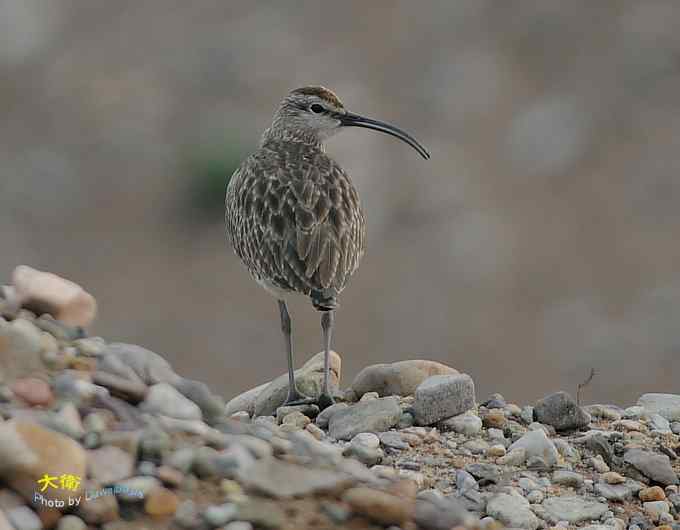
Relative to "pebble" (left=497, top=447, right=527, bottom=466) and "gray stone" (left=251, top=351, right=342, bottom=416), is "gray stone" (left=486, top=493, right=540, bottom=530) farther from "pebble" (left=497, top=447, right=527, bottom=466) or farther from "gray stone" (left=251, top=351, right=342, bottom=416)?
"gray stone" (left=251, top=351, right=342, bottom=416)

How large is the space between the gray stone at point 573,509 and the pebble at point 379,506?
2326mm

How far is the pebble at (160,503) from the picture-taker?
4082mm

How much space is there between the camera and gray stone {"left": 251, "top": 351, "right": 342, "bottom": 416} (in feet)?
28.8

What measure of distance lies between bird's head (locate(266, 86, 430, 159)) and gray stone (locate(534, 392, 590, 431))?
3.42 meters

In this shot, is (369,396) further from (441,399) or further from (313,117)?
(313,117)

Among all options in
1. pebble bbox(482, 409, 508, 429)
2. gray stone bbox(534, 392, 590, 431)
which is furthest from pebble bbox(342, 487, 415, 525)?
gray stone bbox(534, 392, 590, 431)

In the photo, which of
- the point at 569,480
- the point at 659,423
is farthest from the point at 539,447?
the point at 659,423

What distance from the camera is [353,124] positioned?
10297mm

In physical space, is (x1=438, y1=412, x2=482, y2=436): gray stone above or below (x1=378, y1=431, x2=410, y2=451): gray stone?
above

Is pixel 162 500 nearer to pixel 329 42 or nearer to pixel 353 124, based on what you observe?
pixel 353 124

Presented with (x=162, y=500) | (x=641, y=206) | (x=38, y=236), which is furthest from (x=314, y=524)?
(x=38, y=236)

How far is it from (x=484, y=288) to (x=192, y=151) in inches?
323

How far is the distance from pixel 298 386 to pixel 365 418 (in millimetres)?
1495

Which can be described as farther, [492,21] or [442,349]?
[492,21]
